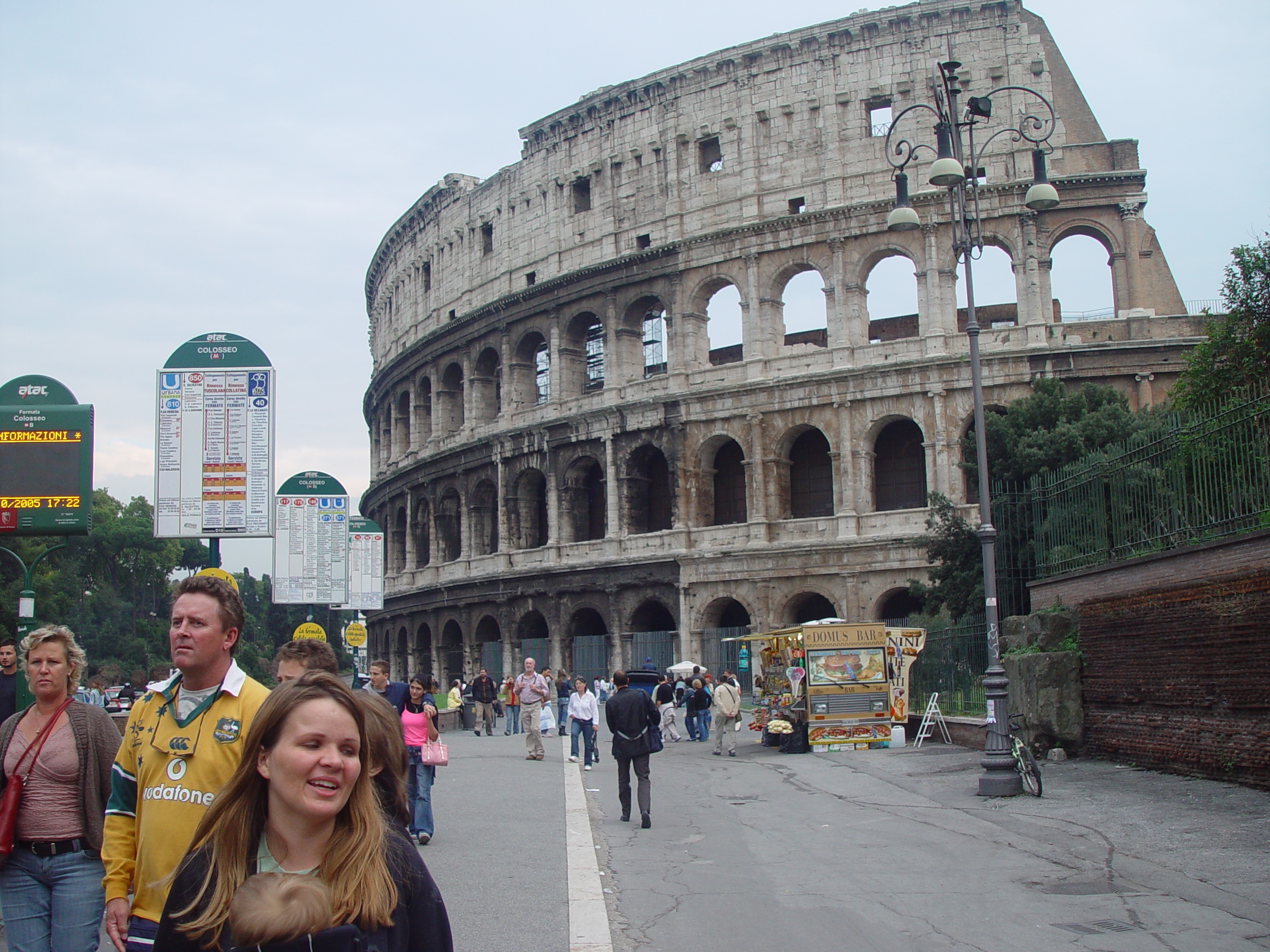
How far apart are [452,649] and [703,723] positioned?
1769 cm

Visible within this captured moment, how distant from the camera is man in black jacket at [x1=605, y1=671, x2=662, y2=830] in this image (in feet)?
35.5

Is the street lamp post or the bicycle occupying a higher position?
the street lamp post

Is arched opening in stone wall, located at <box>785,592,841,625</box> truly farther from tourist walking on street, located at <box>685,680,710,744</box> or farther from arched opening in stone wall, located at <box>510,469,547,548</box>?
arched opening in stone wall, located at <box>510,469,547,548</box>

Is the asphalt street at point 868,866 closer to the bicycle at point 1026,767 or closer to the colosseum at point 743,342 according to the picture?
the bicycle at point 1026,767

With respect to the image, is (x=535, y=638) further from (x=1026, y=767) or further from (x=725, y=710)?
(x=1026, y=767)

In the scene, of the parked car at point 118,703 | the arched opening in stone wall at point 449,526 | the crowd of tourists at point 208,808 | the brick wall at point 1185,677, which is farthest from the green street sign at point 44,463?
the arched opening in stone wall at point 449,526

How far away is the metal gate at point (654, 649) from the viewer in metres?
31.7

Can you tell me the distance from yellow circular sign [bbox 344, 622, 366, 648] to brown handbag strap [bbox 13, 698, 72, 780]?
13770 mm

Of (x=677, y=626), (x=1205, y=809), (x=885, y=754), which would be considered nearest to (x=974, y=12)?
(x=677, y=626)

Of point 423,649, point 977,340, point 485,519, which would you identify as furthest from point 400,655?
point 977,340

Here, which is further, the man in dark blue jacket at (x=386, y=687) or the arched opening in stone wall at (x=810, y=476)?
the arched opening in stone wall at (x=810, y=476)

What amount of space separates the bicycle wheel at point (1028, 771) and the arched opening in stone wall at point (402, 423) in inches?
1368

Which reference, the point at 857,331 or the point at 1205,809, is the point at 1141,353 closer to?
the point at 857,331

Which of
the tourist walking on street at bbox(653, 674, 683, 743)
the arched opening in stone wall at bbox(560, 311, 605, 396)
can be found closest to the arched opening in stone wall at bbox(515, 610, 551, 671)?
the arched opening in stone wall at bbox(560, 311, 605, 396)
